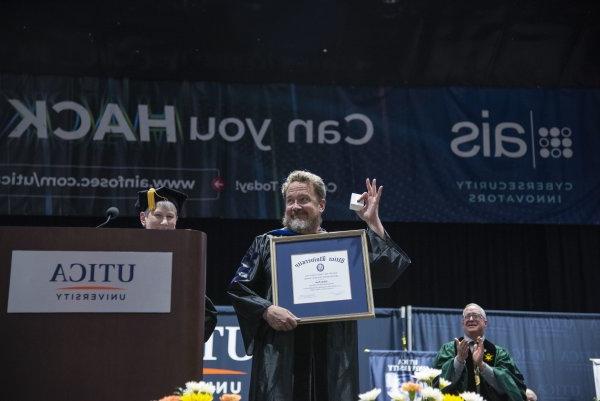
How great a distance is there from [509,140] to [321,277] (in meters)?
6.89

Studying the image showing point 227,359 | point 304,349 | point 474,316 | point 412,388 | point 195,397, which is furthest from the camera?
point 227,359

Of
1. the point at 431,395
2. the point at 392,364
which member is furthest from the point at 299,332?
the point at 392,364

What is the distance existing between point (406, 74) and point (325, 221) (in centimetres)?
206

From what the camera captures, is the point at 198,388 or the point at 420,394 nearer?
the point at 198,388

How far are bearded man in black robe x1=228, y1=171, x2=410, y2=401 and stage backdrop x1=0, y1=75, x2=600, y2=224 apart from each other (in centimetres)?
576

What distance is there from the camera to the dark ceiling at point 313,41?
8.47m

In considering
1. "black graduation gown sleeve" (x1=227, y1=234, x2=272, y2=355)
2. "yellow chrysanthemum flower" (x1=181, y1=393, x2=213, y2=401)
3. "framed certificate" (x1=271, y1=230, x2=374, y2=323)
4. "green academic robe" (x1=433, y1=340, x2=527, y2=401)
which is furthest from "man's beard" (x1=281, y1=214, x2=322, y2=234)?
"green academic robe" (x1=433, y1=340, x2=527, y2=401)

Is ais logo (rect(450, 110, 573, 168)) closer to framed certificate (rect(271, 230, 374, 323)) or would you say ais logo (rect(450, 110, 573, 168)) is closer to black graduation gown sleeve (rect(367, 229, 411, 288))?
black graduation gown sleeve (rect(367, 229, 411, 288))

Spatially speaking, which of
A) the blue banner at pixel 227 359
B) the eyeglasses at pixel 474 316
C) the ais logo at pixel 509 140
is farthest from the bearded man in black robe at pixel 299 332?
the ais logo at pixel 509 140

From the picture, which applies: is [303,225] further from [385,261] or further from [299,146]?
[299,146]

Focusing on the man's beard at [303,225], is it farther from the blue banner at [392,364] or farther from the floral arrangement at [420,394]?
the blue banner at [392,364]

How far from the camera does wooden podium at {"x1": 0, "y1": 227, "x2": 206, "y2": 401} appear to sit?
6.10 feet

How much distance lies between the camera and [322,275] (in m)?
2.80

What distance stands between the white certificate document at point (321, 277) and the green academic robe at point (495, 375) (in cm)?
240
